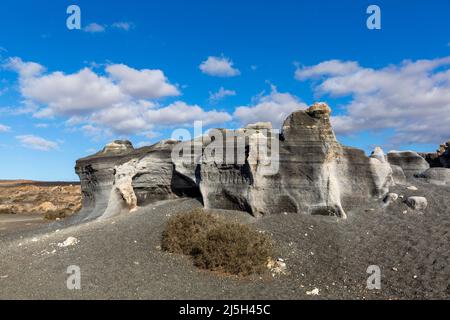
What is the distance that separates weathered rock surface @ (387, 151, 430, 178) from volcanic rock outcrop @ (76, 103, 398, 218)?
17.2ft

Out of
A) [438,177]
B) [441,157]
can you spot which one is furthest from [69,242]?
[441,157]

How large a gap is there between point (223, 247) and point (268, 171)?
4809 millimetres

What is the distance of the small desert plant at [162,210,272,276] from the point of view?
10.5m

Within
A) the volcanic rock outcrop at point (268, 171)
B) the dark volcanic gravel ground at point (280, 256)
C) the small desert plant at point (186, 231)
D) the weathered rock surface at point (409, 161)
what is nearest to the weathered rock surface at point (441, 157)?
the weathered rock surface at point (409, 161)

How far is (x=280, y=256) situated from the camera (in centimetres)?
1159

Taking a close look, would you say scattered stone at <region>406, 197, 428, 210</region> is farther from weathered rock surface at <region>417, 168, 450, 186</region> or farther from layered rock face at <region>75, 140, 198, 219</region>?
layered rock face at <region>75, 140, 198, 219</region>

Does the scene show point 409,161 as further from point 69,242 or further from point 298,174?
point 69,242

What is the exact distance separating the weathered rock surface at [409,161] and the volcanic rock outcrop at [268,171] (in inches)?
206

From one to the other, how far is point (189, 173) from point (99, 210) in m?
5.64

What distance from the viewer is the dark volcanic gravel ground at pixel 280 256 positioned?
9.32m

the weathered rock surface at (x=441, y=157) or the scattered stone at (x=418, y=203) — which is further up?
the weathered rock surface at (x=441, y=157)

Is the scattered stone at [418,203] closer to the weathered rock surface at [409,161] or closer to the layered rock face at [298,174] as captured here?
the layered rock face at [298,174]
